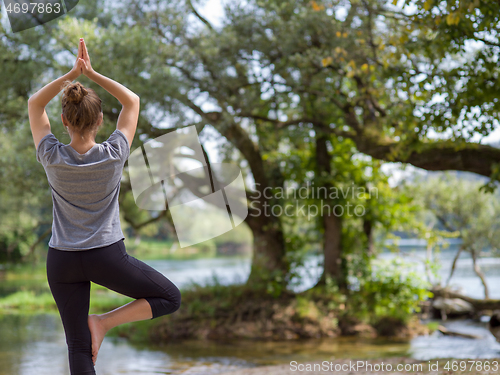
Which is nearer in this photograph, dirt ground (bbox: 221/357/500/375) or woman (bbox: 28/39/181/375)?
woman (bbox: 28/39/181/375)

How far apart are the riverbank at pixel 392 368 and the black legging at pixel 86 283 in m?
2.97

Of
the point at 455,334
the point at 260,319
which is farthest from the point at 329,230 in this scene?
the point at 455,334

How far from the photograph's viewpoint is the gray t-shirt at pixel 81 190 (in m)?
2.03

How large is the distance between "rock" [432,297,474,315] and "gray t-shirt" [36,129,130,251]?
1024 centimetres

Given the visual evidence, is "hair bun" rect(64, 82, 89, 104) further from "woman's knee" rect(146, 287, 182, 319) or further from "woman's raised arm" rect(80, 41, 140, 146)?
"woman's knee" rect(146, 287, 182, 319)

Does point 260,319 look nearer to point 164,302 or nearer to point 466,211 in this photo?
point 164,302

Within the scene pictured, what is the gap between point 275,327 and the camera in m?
8.10

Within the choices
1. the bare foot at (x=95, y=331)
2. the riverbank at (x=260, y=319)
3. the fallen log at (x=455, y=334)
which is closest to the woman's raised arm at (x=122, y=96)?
the bare foot at (x=95, y=331)

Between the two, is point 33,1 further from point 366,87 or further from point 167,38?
point 366,87

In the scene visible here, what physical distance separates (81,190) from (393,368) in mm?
3817

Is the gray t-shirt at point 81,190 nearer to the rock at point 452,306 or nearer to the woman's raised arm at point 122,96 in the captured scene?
the woman's raised arm at point 122,96

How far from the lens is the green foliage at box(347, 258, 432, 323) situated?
834 cm

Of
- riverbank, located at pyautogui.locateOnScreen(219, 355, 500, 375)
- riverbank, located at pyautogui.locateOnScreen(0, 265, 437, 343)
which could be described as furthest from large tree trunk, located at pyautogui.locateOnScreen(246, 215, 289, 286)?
riverbank, located at pyautogui.locateOnScreen(219, 355, 500, 375)

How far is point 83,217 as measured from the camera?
2068 mm
